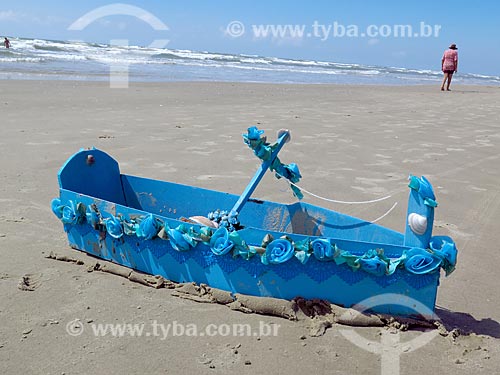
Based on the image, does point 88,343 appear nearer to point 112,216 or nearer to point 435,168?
point 112,216

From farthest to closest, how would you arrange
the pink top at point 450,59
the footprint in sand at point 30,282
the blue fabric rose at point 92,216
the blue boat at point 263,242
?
the pink top at point 450,59 < the blue fabric rose at point 92,216 < the footprint in sand at point 30,282 < the blue boat at point 263,242

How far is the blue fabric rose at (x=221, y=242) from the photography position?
2.75m

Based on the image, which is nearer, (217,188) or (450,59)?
(217,188)

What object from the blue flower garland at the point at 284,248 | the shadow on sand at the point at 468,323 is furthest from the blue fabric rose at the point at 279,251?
the shadow on sand at the point at 468,323

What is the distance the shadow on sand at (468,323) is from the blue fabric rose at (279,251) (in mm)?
904

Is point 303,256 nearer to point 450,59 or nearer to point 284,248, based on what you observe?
point 284,248

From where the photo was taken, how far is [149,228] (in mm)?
3008

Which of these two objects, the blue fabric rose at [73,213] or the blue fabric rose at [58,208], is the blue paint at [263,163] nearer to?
the blue fabric rose at [73,213]

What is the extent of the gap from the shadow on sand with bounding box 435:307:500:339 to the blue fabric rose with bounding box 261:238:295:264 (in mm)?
904

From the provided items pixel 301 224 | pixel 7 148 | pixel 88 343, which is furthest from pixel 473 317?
pixel 7 148

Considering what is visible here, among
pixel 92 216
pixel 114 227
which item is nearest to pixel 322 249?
pixel 114 227

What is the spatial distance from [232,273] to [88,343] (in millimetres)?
796

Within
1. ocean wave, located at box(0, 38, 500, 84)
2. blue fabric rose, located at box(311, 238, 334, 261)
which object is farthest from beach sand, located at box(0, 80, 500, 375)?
ocean wave, located at box(0, 38, 500, 84)

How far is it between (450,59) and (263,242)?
60.0 ft
